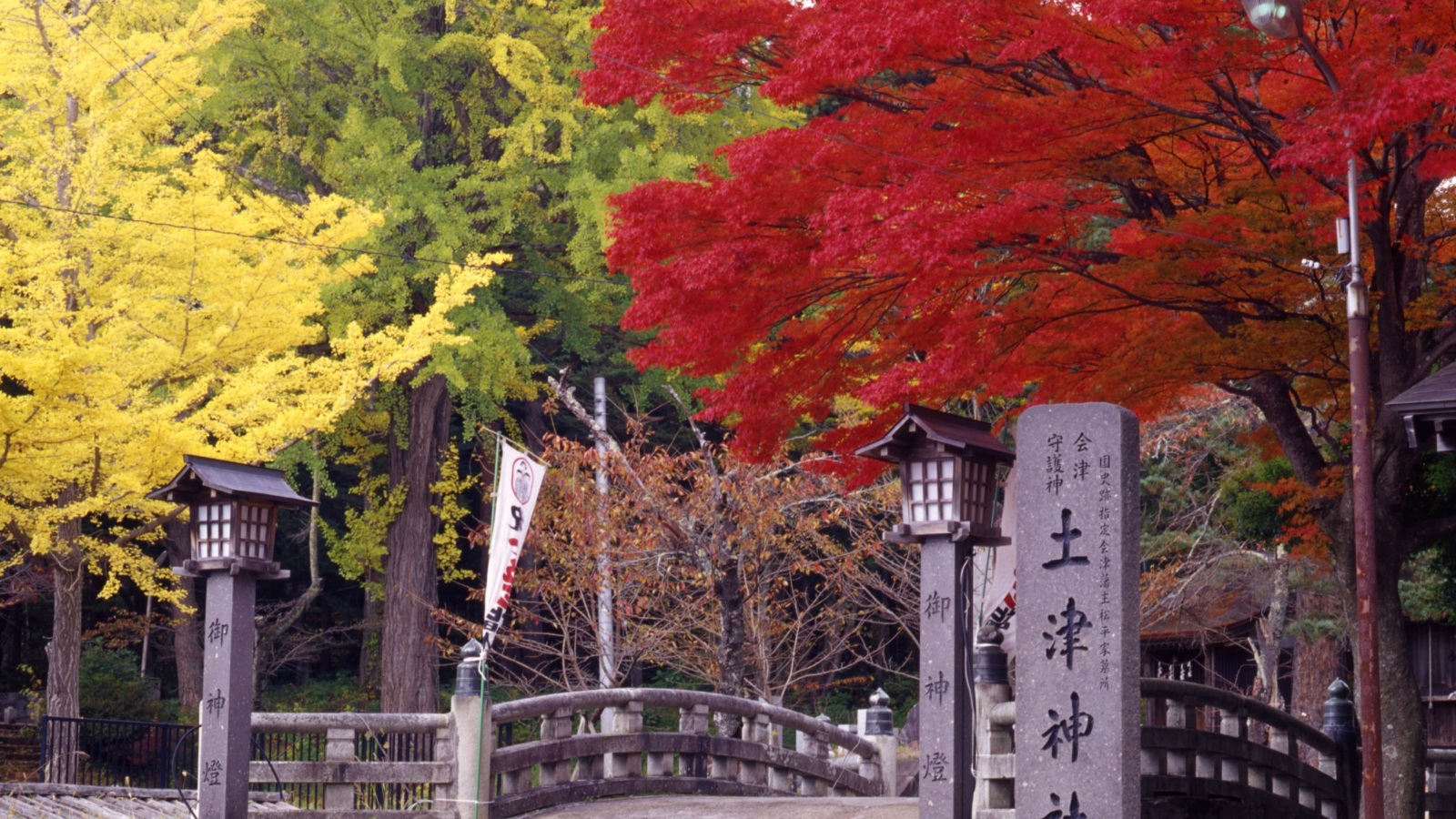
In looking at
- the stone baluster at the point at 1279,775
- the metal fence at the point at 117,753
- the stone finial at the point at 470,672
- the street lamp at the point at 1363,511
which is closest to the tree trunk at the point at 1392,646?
the street lamp at the point at 1363,511

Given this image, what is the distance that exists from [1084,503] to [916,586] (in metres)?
14.9

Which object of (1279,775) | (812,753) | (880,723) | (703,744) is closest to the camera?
(1279,775)

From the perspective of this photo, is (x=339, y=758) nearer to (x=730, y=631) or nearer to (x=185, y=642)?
(x=730, y=631)

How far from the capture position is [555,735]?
46.6 ft

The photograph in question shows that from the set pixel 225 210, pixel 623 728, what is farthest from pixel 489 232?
pixel 623 728

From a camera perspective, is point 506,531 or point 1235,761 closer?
point 1235,761

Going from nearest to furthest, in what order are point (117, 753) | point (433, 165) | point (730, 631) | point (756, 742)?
point (756, 742) → point (730, 631) → point (117, 753) → point (433, 165)

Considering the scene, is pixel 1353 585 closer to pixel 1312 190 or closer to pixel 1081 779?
pixel 1312 190

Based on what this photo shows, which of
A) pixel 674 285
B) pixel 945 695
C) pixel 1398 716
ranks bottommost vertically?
pixel 1398 716

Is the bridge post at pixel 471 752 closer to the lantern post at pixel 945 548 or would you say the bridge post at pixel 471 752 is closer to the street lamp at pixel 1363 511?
the lantern post at pixel 945 548

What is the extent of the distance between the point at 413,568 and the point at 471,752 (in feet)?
38.7

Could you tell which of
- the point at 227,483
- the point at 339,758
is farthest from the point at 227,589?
the point at 339,758

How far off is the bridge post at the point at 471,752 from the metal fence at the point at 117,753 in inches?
92.4

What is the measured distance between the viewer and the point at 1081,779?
771 cm
